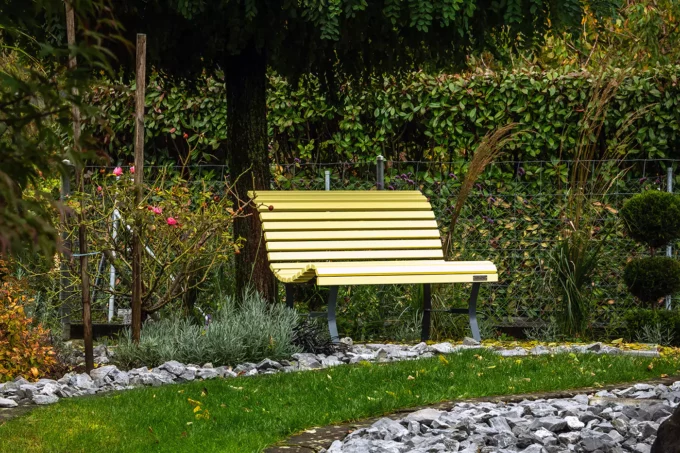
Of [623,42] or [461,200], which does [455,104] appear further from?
[623,42]

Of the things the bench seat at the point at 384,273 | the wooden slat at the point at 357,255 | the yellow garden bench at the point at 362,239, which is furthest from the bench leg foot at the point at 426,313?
the bench seat at the point at 384,273

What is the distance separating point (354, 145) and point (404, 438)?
609 cm

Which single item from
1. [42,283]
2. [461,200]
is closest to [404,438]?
[461,200]

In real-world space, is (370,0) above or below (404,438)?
above

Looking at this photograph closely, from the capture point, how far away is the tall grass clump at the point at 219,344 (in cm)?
584

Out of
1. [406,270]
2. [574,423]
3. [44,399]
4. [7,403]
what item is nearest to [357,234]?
[406,270]

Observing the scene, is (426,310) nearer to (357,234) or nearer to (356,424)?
(357,234)

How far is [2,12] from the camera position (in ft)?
7.04

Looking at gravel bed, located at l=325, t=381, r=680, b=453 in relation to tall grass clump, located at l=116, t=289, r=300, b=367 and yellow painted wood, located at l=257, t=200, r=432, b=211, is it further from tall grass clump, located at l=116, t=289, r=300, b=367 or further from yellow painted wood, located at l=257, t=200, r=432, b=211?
yellow painted wood, located at l=257, t=200, r=432, b=211

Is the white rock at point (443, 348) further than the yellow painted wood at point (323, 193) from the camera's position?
No

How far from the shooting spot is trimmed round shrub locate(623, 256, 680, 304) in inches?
290

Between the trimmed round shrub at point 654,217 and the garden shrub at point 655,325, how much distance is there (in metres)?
0.58

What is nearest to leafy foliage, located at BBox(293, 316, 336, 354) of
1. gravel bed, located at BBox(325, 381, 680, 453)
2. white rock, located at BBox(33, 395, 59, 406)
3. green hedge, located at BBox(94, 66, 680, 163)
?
white rock, located at BBox(33, 395, 59, 406)

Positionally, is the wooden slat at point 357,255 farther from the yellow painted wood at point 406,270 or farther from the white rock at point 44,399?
the white rock at point 44,399
